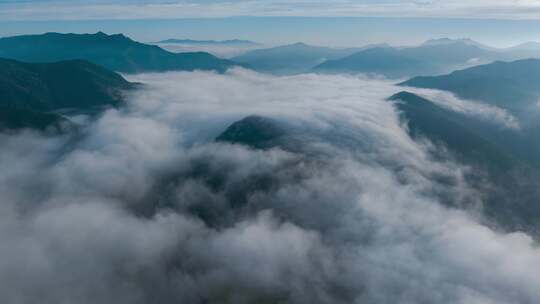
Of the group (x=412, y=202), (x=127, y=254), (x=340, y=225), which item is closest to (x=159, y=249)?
(x=127, y=254)

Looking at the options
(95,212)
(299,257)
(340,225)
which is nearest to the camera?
(299,257)

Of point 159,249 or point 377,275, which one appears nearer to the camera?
point 377,275

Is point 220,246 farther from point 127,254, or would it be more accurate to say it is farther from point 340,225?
point 340,225

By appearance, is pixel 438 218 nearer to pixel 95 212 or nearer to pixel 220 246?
pixel 220 246

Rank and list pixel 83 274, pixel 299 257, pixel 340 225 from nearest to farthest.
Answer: pixel 83 274 < pixel 299 257 < pixel 340 225

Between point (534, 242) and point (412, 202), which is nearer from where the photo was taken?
point (534, 242)

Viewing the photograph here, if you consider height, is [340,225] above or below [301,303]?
above

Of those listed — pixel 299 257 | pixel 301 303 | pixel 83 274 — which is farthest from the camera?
pixel 299 257

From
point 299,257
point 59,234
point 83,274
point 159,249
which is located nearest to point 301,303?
point 299,257

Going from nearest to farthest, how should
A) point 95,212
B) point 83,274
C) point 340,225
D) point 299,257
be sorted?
1. point 83,274
2. point 299,257
3. point 340,225
4. point 95,212
